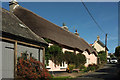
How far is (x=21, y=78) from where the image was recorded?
11.0 metres

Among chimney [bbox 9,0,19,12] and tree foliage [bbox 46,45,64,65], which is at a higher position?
chimney [bbox 9,0,19,12]

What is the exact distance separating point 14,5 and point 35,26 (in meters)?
5.02

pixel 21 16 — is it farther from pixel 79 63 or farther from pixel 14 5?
pixel 79 63

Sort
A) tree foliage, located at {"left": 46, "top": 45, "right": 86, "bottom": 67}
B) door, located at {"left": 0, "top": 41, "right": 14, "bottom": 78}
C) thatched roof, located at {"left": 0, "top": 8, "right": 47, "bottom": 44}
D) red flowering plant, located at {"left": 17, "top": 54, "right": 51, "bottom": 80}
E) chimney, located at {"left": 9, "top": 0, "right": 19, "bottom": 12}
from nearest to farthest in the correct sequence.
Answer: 1. red flowering plant, located at {"left": 17, "top": 54, "right": 51, "bottom": 80}
2. door, located at {"left": 0, "top": 41, "right": 14, "bottom": 78}
3. thatched roof, located at {"left": 0, "top": 8, "right": 47, "bottom": 44}
4. tree foliage, located at {"left": 46, "top": 45, "right": 86, "bottom": 67}
5. chimney, located at {"left": 9, "top": 0, "right": 19, "bottom": 12}

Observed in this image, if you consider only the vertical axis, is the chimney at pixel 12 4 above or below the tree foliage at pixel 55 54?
above

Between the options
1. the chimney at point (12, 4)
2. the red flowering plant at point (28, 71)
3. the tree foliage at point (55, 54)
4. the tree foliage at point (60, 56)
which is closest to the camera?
the red flowering plant at point (28, 71)

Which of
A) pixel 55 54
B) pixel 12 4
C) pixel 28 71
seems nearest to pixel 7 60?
pixel 28 71

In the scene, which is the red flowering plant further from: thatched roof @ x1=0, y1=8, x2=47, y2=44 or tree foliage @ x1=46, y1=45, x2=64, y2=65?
tree foliage @ x1=46, y1=45, x2=64, y2=65

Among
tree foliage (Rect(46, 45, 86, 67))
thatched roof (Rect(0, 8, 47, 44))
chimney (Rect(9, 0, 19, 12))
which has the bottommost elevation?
tree foliage (Rect(46, 45, 86, 67))

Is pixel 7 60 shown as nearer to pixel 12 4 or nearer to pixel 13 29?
pixel 13 29

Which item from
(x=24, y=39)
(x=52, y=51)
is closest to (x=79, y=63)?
(x=52, y=51)

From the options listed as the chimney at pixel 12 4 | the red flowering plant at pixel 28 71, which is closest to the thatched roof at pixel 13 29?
the red flowering plant at pixel 28 71

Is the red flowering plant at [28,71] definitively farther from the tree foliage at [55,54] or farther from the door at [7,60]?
the tree foliage at [55,54]

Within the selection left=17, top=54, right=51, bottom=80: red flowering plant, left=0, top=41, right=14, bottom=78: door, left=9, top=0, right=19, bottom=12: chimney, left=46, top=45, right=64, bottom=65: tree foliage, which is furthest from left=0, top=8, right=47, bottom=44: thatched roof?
left=9, top=0, right=19, bottom=12: chimney
